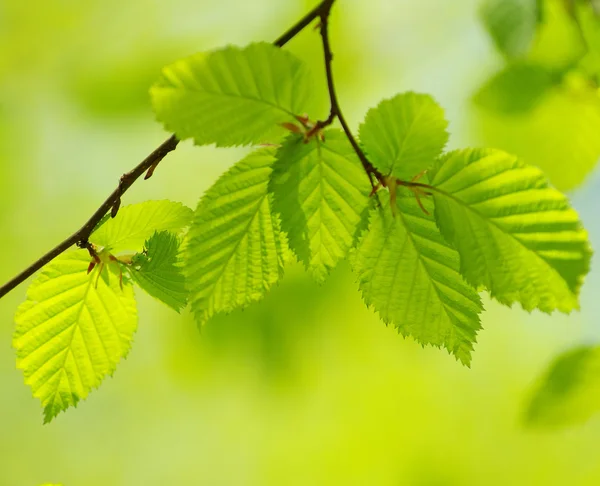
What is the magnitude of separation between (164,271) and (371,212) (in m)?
0.21

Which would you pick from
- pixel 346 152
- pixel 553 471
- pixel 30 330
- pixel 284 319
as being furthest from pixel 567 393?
pixel 553 471

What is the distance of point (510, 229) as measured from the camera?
0.41m

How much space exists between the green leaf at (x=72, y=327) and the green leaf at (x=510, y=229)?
342 mm

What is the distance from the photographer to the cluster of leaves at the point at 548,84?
763 mm

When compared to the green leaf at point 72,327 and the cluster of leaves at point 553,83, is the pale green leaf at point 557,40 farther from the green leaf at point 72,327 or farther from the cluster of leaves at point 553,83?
the green leaf at point 72,327

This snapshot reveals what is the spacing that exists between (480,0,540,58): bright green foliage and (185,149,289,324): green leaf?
1.58ft

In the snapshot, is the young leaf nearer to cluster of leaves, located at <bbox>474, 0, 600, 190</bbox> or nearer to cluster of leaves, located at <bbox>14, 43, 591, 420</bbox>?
cluster of leaves, located at <bbox>14, 43, 591, 420</bbox>

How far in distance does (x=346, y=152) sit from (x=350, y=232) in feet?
0.21

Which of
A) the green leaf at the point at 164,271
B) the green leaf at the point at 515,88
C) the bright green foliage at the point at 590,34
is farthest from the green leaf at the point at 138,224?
the bright green foliage at the point at 590,34

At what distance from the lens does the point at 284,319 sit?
3357 mm

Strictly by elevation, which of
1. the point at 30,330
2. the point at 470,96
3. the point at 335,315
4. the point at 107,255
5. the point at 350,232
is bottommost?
the point at 30,330

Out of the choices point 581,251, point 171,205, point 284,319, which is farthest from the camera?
point 284,319

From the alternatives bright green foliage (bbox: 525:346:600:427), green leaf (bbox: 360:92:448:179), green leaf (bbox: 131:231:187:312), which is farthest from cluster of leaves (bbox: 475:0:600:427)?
green leaf (bbox: 131:231:187:312)

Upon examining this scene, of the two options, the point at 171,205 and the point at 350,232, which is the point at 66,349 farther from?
the point at 350,232
